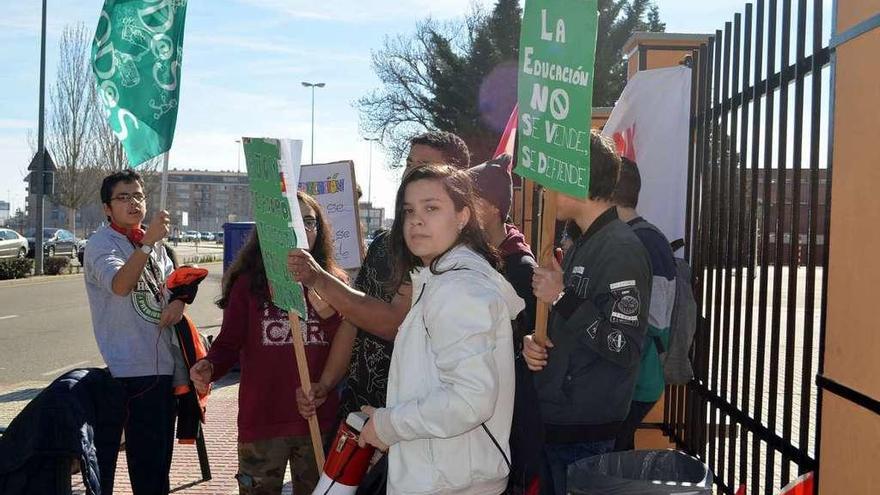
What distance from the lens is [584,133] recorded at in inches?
102

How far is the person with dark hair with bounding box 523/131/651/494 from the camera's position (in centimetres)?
277

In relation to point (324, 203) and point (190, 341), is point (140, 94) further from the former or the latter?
point (324, 203)

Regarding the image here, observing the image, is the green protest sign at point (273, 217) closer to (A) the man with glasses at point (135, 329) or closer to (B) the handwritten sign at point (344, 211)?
(A) the man with glasses at point (135, 329)

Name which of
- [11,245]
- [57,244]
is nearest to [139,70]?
[11,245]

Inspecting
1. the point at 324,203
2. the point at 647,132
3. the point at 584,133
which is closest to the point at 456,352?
the point at 584,133

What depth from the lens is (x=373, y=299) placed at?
10.6ft

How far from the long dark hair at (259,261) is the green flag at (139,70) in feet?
2.21

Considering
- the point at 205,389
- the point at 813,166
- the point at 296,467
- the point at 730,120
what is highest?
the point at 730,120

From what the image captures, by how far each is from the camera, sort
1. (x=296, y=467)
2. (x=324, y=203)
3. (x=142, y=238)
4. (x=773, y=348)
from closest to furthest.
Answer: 1. (x=773, y=348)
2. (x=296, y=467)
3. (x=142, y=238)
4. (x=324, y=203)

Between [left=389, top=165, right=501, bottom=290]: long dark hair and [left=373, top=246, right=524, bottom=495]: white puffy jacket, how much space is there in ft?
0.28

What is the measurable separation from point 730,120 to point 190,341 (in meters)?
2.96

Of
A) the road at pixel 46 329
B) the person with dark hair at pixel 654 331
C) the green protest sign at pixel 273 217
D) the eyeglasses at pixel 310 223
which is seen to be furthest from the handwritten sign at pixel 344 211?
the road at pixel 46 329

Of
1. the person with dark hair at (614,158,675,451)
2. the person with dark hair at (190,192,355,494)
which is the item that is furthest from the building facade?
the person with dark hair at (614,158,675,451)

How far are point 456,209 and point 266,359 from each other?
1.51 m
